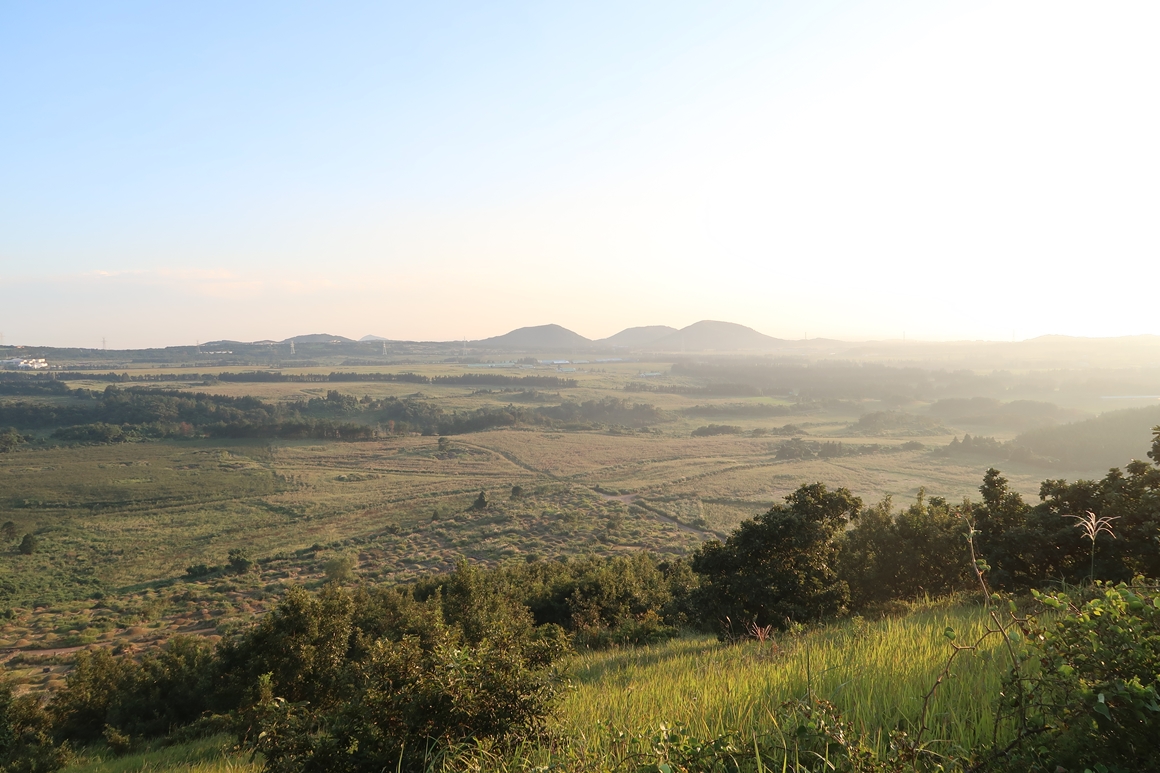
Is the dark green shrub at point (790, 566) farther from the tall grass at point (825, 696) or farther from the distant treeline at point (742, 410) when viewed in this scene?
the distant treeline at point (742, 410)

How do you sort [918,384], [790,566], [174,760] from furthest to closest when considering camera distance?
1. [918,384]
2. [790,566]
3. [174,760]

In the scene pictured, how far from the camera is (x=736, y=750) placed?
291cm

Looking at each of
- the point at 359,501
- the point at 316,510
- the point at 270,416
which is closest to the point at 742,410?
the point at 359,501

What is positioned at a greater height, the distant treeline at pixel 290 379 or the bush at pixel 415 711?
the bush at pixel 415 711

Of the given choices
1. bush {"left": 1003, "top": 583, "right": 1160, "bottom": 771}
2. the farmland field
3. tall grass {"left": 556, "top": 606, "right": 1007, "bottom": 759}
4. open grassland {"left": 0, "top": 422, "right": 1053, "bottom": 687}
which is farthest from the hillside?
bush {"left": 1003, "top": 583, "right": 1160, "bottom": 771}

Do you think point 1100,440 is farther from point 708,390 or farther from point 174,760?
point 708,390

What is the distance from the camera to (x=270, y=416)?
121625 mm

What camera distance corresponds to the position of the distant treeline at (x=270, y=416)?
4301 inches

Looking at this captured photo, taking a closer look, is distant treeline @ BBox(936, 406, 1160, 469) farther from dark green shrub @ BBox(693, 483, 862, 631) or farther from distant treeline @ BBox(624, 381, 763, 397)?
distant treeline @ BBox(624, 381, 763, 397)

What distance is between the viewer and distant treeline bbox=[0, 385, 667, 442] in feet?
358

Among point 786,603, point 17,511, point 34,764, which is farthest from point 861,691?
point 17,511

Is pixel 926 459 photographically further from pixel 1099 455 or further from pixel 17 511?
pixel 17 511

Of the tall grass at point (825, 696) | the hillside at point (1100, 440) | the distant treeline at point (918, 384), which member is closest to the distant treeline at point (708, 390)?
the distant treeline at point (918, 384)

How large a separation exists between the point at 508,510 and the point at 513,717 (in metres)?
59.3
